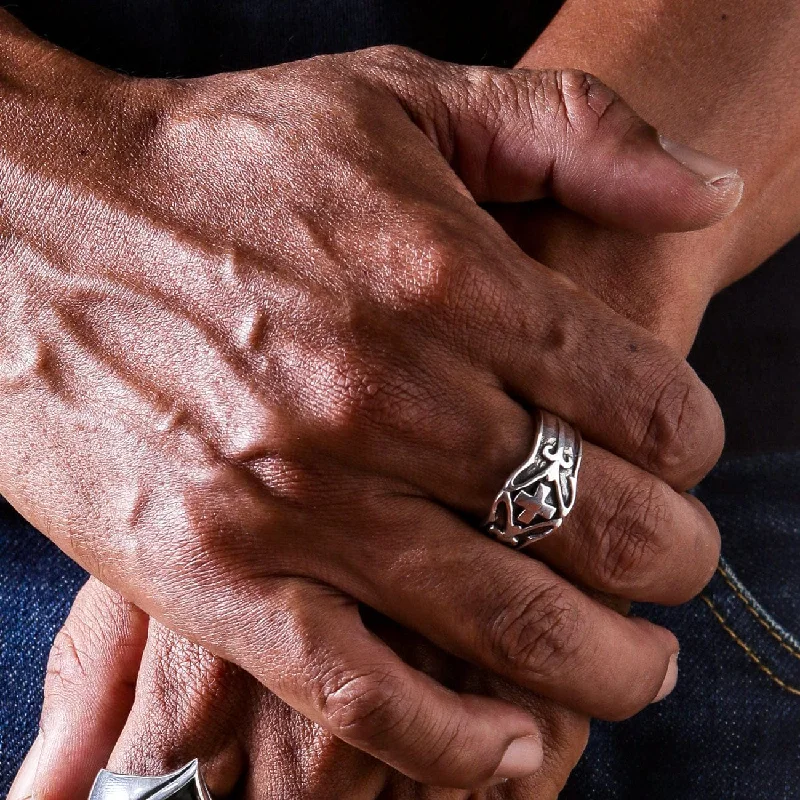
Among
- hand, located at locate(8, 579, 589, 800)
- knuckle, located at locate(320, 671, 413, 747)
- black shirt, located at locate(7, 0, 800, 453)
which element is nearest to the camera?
knuckle, located at locate(320, 671, 413, 747)

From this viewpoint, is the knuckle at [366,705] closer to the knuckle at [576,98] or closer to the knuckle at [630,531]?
the knuckle at [630,531]

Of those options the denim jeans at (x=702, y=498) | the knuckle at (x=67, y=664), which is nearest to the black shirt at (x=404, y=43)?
the denim jeans at (x=702, y=498)

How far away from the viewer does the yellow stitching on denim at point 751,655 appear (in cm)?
109

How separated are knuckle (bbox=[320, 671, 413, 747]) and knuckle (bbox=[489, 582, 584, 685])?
4.3 inches

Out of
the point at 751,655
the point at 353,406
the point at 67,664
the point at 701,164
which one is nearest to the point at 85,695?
the point at 67,664

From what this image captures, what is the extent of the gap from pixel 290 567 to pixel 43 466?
0.28 meters

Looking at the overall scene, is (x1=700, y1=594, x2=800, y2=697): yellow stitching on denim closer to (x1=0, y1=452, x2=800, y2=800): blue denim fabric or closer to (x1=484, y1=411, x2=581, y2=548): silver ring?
(x1=0, y1=452, x2=800, y2=800): blue denim fabric

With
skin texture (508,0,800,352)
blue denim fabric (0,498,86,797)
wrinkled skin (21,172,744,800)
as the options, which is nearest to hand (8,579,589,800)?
wrinkled skin (21,172,744,800)

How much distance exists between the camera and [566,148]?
93 centimetres

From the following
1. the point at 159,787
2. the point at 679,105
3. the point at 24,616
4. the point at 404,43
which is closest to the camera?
the point at 159,787

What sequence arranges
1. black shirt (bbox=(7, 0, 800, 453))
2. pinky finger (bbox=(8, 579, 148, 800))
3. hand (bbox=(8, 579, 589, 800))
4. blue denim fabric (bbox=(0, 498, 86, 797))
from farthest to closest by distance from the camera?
black shirt (bbox=(7, 0, 800, 453))
blue denim fabric (bbox=(0, 498, 86, 797))
pinky finger (bbox=(8, 579, 148, 800))
hand (bbox=(8, 579, 589, 800))

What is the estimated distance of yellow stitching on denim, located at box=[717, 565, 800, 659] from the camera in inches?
43.2

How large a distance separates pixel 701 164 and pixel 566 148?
0.13 metres

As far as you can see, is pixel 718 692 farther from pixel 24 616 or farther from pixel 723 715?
pixel 24 616
